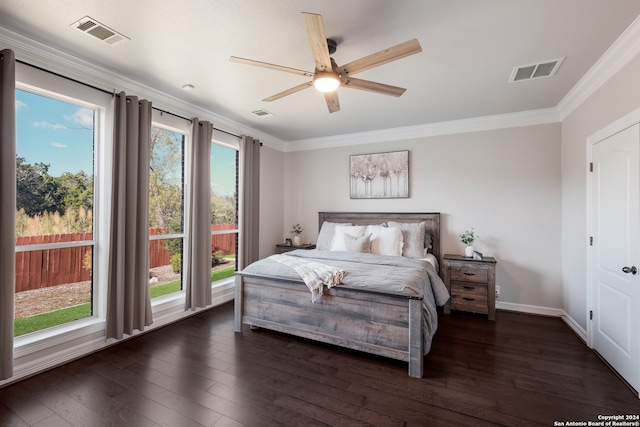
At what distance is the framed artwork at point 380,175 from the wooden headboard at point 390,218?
0.31 meters

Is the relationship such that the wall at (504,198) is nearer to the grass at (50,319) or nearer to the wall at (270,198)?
the wall at (270,198)

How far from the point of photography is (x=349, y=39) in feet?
7.27

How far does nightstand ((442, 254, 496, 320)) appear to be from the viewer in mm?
3584

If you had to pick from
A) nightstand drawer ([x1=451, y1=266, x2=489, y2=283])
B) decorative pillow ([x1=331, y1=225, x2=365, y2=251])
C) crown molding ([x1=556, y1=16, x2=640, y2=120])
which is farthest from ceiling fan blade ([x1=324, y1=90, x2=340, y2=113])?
nightstand drawer ([x1=451, y1=266, x2=489, y2=283])

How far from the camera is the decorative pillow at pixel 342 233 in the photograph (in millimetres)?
4156

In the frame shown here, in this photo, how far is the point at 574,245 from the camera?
333 centimetres

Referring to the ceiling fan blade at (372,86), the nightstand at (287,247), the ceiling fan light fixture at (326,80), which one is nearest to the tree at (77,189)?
the ceiling fan light fixture at (326,80)

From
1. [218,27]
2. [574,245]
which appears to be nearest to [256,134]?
[218,27]

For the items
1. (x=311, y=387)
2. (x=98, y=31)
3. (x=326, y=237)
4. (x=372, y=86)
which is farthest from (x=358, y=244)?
(x=98, y=31)

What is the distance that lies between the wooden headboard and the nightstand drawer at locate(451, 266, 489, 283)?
0.49 m

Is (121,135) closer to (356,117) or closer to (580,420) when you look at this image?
(356,117)

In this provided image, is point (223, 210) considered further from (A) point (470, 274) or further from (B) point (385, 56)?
(A) point (470, 274)

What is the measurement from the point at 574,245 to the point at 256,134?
15.4 ft

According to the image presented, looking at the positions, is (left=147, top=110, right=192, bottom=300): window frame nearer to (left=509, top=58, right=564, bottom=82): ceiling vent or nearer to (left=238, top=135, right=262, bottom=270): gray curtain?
(left=238, top=135, right=262, bottom=270): gray curtain
